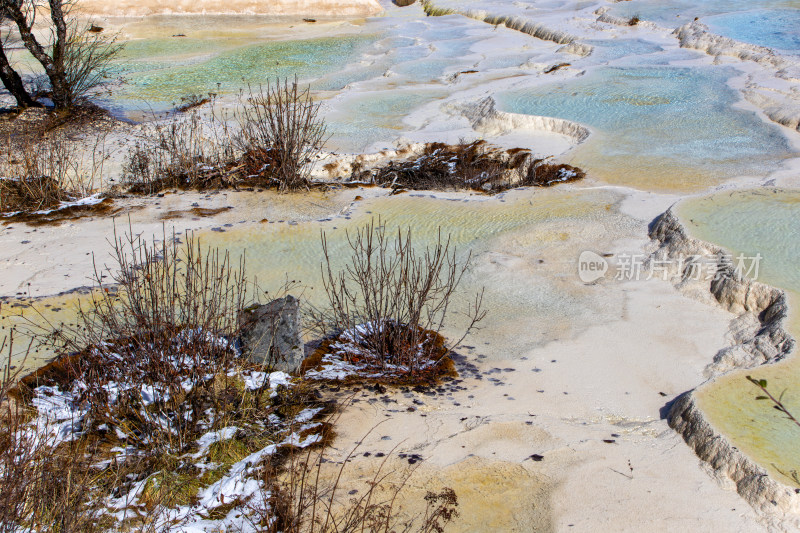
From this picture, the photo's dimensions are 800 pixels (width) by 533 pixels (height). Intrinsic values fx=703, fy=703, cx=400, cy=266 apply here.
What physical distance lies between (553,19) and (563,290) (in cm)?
1571

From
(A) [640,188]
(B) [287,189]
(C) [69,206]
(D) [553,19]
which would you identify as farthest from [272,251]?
(D) [553,19]

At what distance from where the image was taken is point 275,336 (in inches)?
187

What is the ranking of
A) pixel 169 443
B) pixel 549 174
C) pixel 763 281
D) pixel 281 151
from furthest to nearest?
pixel 549 174
pixel 281 151
pixel 763 281
pixel 169 443

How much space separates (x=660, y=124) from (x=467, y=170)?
9.64 feet

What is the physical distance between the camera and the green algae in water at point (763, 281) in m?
3.64

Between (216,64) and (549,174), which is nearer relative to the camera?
(549,174)

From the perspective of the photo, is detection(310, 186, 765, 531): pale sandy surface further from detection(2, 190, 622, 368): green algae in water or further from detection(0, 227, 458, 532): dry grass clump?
detection(0, 227, 458, 532): dry grass clump

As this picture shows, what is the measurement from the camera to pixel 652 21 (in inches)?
734

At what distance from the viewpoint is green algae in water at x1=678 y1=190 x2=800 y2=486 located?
3.64m

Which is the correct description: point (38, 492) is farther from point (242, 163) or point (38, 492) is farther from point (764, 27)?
point (764, 27)
